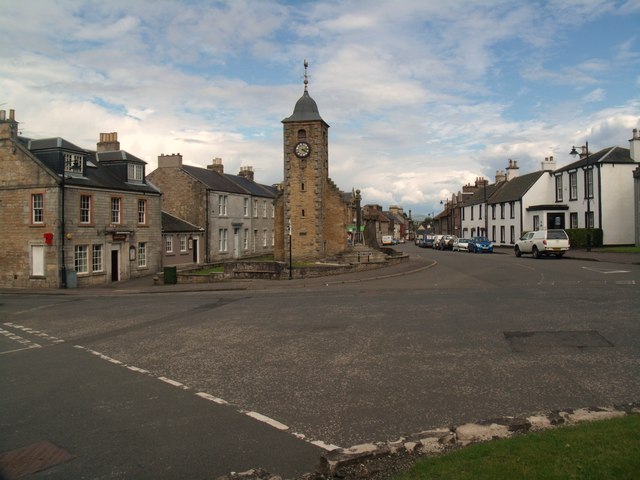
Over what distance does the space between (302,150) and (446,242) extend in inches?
1164

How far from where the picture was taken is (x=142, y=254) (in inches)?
1489

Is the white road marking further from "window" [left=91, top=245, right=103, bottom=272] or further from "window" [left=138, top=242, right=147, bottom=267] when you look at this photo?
"window" [left=138, top=242, right=147, bottom=267]

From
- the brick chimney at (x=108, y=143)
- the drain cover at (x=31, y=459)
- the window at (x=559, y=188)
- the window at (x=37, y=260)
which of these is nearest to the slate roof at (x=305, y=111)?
the brick chimney at (x=108, y=143)

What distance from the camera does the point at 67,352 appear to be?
39.4ft

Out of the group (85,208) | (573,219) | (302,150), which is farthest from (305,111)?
(573,219)

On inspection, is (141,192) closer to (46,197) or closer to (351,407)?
(46,197)

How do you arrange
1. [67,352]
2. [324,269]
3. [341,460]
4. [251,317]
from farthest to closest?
[324,269] → [251,317] → [67,352] → [341,460]

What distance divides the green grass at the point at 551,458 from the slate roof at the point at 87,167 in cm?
3161

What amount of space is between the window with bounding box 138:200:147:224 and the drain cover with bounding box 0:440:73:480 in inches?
1294

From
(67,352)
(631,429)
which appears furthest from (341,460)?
(67,352)

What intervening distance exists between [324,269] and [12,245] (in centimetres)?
1979

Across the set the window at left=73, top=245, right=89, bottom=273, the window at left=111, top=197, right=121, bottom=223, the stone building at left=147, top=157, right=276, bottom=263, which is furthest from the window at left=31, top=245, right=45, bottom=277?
the stone building at left=147, top=157, right=276, bottom=263

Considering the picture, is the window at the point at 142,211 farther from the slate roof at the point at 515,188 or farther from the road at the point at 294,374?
the slate roof at the point at 515,188

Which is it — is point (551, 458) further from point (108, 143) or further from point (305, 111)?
point (108, 143)
